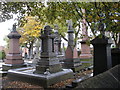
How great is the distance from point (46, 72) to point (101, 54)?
103 inches

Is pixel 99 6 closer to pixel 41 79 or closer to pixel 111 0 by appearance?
pixel 111 0

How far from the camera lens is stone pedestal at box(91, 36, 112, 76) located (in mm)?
4391

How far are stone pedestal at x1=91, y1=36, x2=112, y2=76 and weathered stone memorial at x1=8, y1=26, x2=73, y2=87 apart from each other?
192 cm

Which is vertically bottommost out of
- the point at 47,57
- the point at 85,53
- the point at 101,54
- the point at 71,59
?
the point at 71,59

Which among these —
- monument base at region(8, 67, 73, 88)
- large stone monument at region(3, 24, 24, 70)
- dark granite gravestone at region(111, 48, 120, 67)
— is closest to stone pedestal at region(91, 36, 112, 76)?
dark granite gravestone at region(111, 48, 120, 67)

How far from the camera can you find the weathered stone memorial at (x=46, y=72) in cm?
502

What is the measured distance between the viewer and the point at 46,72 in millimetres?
5203

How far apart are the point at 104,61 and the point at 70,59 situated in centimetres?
410

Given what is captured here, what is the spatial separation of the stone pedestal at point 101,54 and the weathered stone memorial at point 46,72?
192cm

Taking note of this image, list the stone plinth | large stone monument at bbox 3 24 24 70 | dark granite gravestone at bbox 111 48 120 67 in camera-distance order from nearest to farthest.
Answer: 1. dark granite gravestone at bbox 111 48 120 67
2. large stone monument at bbox 3 24 24 70
3. the stone plinth

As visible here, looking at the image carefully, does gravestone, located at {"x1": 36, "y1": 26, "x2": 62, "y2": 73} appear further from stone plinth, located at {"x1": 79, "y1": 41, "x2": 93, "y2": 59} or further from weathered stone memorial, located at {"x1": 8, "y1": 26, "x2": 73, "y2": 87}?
stone plinth, located at {"x1": 79, "y1": 41, "x2": 93, "y2": 59}

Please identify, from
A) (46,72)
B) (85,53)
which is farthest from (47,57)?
(85,53)

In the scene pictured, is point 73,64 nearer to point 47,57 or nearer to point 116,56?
point 47,57

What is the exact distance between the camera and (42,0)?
433 centimetres
